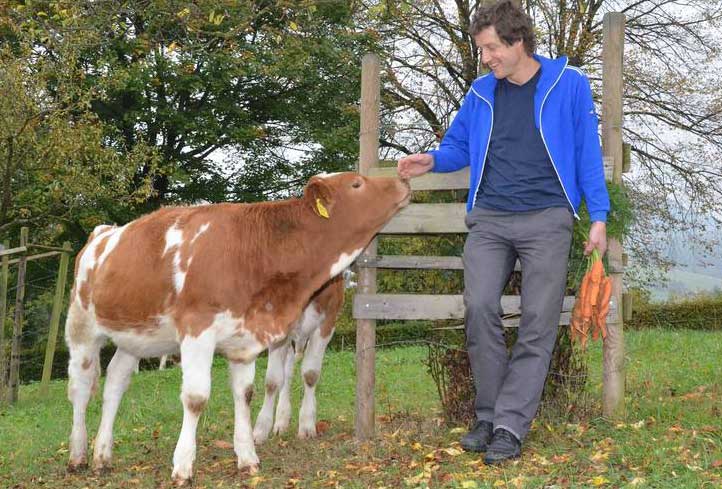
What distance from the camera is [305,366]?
7.62m

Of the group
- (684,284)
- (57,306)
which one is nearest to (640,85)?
(684,284)

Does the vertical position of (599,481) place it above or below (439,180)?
below

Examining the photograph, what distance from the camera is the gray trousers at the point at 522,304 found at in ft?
17.7

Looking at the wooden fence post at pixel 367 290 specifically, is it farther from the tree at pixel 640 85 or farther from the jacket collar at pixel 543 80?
the tree at pixel 640 85

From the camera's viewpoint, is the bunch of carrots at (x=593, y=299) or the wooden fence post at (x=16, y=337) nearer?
the bunch of carrots at (x=593, y=299)

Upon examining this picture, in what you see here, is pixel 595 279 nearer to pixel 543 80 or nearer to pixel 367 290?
pixel 543 80

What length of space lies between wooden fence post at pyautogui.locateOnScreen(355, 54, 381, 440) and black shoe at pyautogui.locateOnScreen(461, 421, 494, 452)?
1282 millimetres

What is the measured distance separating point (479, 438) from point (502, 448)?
284 millimetres

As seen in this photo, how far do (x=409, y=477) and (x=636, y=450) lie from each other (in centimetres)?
139

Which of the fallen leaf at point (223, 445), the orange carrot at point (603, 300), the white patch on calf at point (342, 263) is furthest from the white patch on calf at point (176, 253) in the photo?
the orange carrot at point (603, 300)

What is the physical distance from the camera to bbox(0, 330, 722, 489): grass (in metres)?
5.08

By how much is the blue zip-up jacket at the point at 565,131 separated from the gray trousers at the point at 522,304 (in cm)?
20

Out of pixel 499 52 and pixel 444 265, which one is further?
pixel 444 265

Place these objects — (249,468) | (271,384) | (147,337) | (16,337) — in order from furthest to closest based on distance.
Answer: (16,337) → (271,384) → (147,337) → (249,468)
